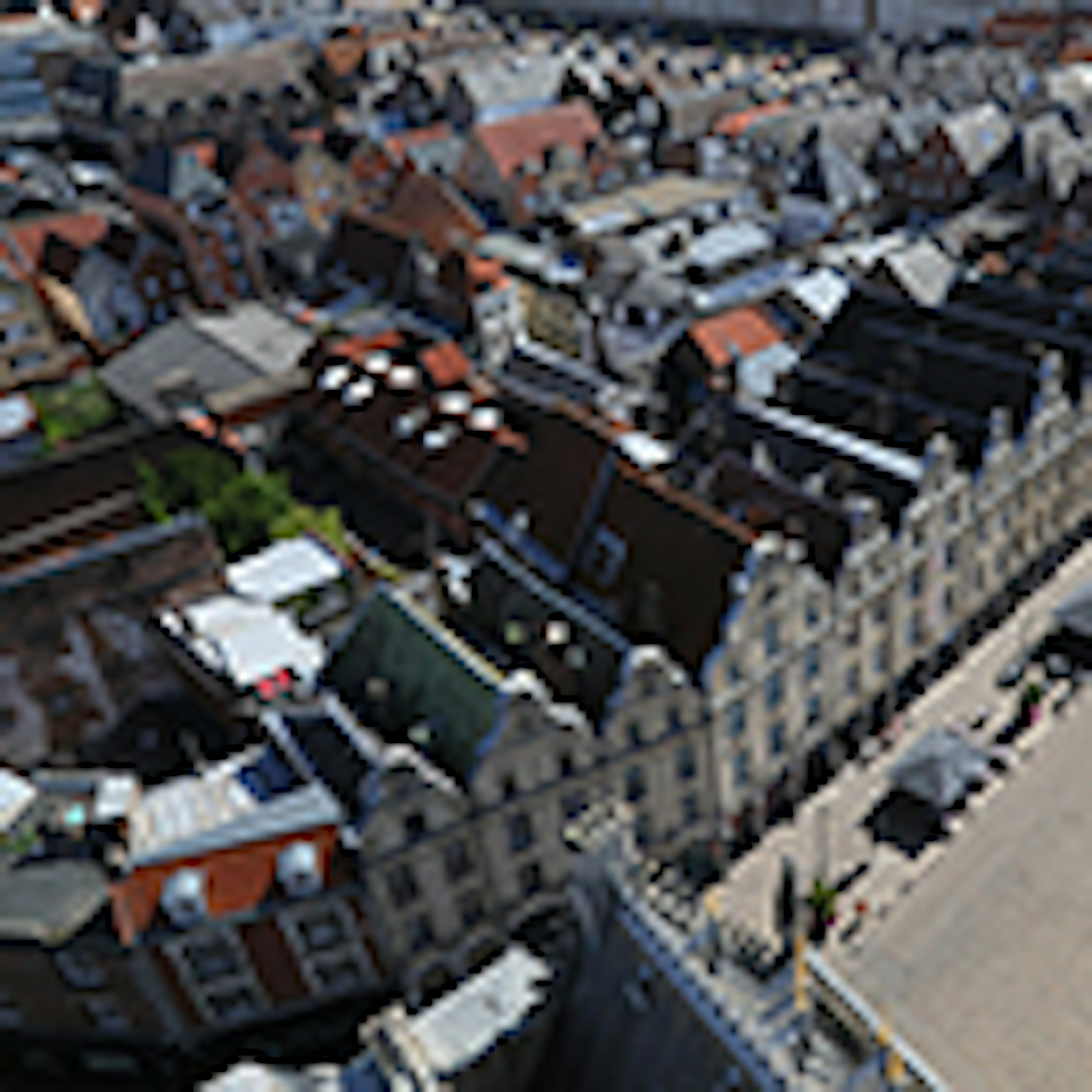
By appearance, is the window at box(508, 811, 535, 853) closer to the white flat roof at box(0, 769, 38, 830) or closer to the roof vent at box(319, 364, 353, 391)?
the white flat roof at box(0, 769, 38, 830)

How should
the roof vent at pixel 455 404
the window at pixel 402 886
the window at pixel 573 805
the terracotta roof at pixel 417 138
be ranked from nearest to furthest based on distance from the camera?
the window at pixel 402 886 → the window at pixel 573 805 → the roof vent at pixel 455 404 → the terracotta roof at pixel 417 138

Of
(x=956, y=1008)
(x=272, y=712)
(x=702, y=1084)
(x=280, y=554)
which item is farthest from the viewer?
(x=280, y=554)

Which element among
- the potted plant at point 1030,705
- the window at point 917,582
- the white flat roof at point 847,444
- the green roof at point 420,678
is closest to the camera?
the green roof at point 420,678

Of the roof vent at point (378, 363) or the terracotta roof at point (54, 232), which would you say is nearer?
the roof vent at point (378, 363)

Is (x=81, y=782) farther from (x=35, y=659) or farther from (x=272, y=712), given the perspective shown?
(x=35, y=659)

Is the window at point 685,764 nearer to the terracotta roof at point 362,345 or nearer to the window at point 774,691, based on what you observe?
the window at point 774,691

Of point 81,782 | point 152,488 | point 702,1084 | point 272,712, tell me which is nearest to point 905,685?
point 272,712

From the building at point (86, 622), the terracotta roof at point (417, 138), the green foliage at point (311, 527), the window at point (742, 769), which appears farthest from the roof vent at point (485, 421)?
the terracotta roof at point (417, 138)
